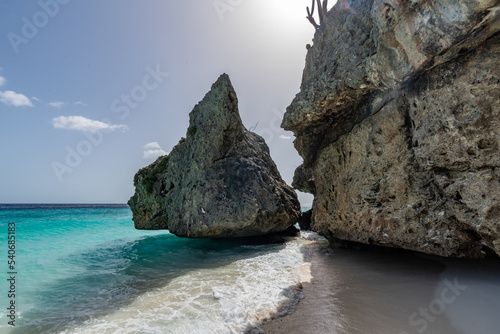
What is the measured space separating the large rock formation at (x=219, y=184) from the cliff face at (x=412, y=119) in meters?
4.32

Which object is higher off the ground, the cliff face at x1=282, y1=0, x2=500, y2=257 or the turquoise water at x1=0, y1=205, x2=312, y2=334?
the cliff face at x1=282, y1=0, x2=500, y2=257

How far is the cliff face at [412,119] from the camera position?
5109mm

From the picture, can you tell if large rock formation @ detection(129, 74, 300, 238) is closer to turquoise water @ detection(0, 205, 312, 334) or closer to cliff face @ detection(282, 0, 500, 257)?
turquoise water @ detection(0, 205, 312, 334)

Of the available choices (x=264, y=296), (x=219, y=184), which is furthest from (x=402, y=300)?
(x=219, y=184)

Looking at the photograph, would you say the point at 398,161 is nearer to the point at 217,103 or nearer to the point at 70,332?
the point at 70,332

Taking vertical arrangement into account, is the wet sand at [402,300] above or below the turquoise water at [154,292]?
above

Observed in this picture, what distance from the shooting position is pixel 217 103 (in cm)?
1457

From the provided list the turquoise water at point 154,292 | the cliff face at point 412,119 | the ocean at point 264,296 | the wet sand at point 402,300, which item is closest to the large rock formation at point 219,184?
the turquoise water at point 154,292

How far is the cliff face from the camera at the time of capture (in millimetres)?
5109

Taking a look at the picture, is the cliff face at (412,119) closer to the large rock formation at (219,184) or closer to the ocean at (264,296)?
the ocean at (264,296)

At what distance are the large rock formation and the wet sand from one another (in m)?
5.77

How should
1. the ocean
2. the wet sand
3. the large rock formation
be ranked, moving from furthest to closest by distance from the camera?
1. the large rock formation
2. the ocean
3. the wet sand

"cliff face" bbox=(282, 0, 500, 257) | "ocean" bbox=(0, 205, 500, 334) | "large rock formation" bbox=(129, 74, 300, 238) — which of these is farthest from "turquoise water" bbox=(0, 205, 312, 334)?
"cliff face" bbox=(282, 0, 500, 257)

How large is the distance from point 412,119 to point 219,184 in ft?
31.1
